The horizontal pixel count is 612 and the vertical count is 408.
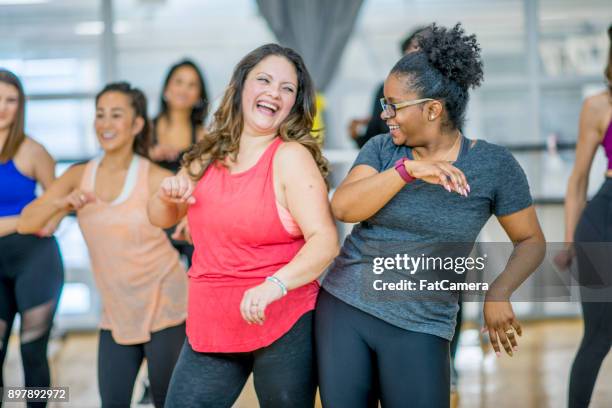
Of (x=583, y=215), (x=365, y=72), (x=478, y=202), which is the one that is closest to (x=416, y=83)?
(x=478, y=202)

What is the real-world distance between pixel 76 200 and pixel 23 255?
0.57 metres

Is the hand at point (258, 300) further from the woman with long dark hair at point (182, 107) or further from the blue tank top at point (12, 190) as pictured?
the woman with long dark hair at point (182, 107)

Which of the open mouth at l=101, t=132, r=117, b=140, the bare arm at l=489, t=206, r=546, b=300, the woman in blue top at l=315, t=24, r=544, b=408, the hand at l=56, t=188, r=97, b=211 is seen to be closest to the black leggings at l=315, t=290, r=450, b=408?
the woman in blue top at l=315, t=24, r=544, b=408

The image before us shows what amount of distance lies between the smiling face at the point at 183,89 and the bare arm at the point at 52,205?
128 centimetres

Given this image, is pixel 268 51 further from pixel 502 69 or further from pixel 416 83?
pixel 502 69

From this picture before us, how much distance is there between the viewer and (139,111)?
11.5 ft

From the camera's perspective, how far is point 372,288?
2.31m

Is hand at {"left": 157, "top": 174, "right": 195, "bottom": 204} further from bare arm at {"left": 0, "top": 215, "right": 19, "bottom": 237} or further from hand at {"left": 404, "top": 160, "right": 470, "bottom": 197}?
bare arm at {"left": 0, "top": 215, "right": 19, "bottom": 237}

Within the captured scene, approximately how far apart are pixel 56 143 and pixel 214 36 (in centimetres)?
143

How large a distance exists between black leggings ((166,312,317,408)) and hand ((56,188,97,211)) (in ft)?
2.94

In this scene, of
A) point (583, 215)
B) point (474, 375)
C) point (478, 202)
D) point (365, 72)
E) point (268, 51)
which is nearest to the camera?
point (478, 202)

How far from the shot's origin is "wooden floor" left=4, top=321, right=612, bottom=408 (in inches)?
171

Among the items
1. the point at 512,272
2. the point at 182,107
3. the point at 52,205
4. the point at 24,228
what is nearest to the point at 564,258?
the point at 512,272

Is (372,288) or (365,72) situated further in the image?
(365,72)
